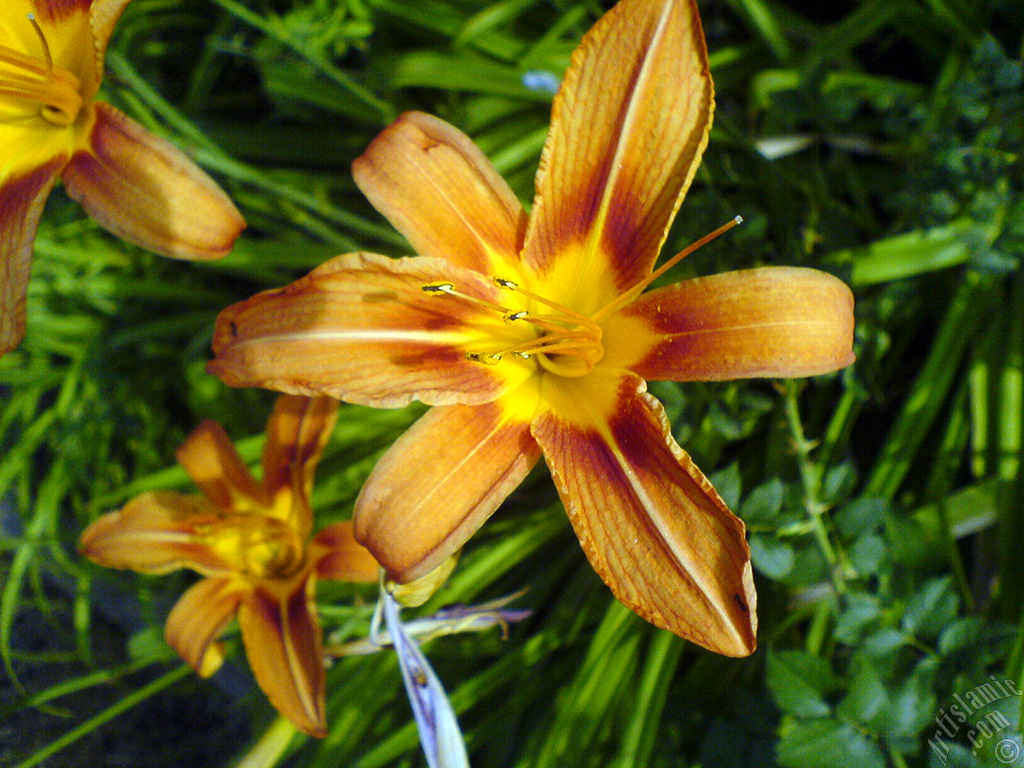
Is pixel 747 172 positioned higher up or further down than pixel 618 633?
higher up

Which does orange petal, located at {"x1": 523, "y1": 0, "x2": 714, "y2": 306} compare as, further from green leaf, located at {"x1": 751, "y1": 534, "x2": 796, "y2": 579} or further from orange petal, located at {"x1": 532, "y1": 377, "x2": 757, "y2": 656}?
green leaf, located at {"x1": 751, "y1": 534, "x2": 796, "y2": 579}

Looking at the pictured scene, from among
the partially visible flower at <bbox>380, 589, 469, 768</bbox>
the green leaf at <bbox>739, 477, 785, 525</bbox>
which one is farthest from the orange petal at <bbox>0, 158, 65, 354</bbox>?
the green leaf at <bbox>739, 477, 785, 525</bbox>

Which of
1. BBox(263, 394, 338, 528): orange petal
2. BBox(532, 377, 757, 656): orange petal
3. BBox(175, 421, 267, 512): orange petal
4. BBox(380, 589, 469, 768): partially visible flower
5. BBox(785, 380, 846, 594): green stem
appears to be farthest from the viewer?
BBox(175, 421, 267, 512): orange petal

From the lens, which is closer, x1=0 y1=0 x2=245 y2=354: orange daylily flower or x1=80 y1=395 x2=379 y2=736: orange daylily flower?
x1=0 y1=0 x2=245 y2=354: orange daylily flower

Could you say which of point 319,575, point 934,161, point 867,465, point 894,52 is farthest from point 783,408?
point 894,52

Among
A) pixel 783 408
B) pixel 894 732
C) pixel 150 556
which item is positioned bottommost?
pixel 150 556

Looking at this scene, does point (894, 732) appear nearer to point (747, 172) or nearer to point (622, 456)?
point (622, 456)

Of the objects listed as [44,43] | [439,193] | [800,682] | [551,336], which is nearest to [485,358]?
[551,336]

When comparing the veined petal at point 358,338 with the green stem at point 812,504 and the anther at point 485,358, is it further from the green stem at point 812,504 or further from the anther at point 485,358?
the green stem at point 812,504
